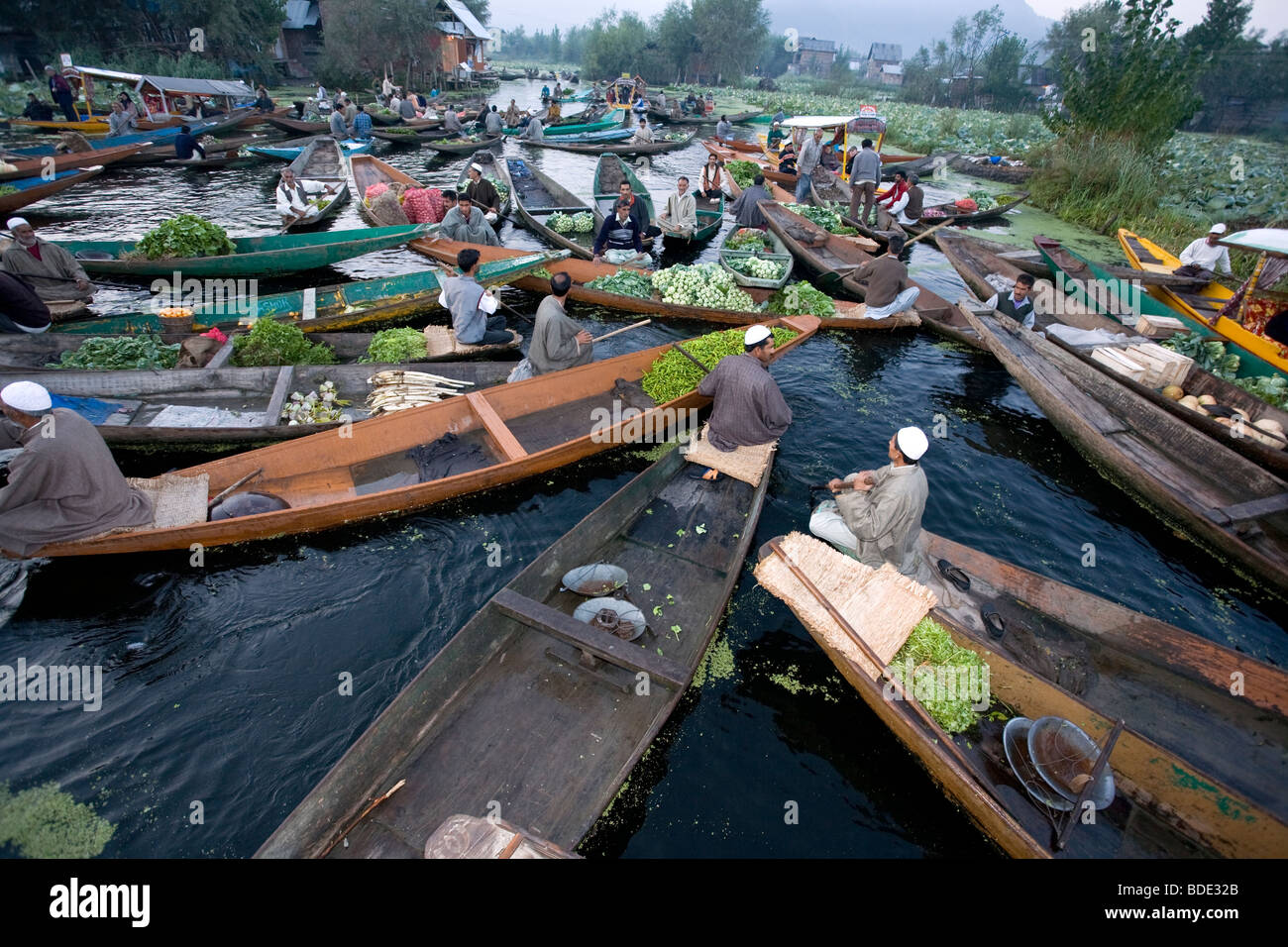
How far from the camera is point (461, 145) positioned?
2997 cm

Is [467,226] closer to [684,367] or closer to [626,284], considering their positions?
[626,284]

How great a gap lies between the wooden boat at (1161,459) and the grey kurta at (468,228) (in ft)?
37.8

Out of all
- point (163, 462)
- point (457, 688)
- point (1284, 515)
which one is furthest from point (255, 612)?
point (1284, 515)

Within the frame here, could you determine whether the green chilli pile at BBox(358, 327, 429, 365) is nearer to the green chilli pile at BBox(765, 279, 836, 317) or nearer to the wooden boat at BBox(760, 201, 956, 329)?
the green chilli pile at BBox(765, 279, 836, 317)

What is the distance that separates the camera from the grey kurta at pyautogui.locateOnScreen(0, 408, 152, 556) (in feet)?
18.7

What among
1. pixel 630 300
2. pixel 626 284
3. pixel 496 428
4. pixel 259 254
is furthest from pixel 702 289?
pixel 259 254

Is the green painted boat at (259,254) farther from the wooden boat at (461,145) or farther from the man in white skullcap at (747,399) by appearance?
the wooden boat at (461,145)

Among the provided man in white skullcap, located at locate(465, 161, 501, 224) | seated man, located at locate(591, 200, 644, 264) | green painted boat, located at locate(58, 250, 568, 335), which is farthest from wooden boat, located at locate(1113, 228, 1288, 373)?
man in white skullcap, located at locate(465, 161, 501, 224)

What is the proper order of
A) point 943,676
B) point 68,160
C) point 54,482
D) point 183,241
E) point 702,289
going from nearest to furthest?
point 943,676
point 54,482
point 183,241
point 702,289
point 68,160

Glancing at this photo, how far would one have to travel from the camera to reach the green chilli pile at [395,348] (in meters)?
10.5

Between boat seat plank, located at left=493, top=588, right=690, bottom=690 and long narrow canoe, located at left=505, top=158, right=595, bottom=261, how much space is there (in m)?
11.2

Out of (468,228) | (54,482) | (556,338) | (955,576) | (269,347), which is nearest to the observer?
(54,482)

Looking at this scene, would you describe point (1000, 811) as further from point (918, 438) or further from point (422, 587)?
point (422, 587)

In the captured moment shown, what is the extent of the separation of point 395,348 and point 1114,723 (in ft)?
36.2
